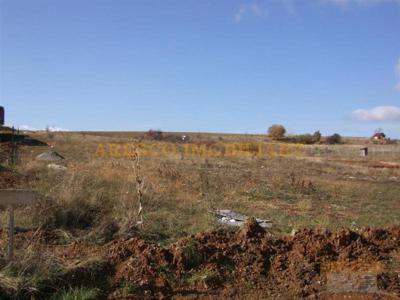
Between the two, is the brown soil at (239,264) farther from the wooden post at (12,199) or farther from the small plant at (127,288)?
the wooden post at (12,199)

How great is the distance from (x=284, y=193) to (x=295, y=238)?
29.2 ft

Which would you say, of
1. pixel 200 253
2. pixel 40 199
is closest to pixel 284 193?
pixel 40 199

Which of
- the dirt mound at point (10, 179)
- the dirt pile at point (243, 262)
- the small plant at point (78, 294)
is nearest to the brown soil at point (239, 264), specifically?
the dirt pile at point (243, 262)

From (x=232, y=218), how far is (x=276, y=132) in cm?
8429

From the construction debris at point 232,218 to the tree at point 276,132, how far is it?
8156cm

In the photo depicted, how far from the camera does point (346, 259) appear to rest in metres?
6.11

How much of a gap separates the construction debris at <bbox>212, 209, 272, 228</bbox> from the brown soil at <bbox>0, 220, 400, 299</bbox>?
2.93 m

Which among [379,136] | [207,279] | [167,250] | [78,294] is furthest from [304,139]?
[78,294]

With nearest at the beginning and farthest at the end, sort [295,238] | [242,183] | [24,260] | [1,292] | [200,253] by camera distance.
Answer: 1. [1,292]
2. [24,260]
3. [200,253]
4. [295,238]
5. [242,183]

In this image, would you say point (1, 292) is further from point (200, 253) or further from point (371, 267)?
point (371, 267)

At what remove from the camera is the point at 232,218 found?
1045 centimetres

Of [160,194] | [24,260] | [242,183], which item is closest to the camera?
[24,260]

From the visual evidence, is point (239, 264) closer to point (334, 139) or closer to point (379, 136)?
point (334, 139)

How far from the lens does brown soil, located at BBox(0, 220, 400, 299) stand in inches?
204
